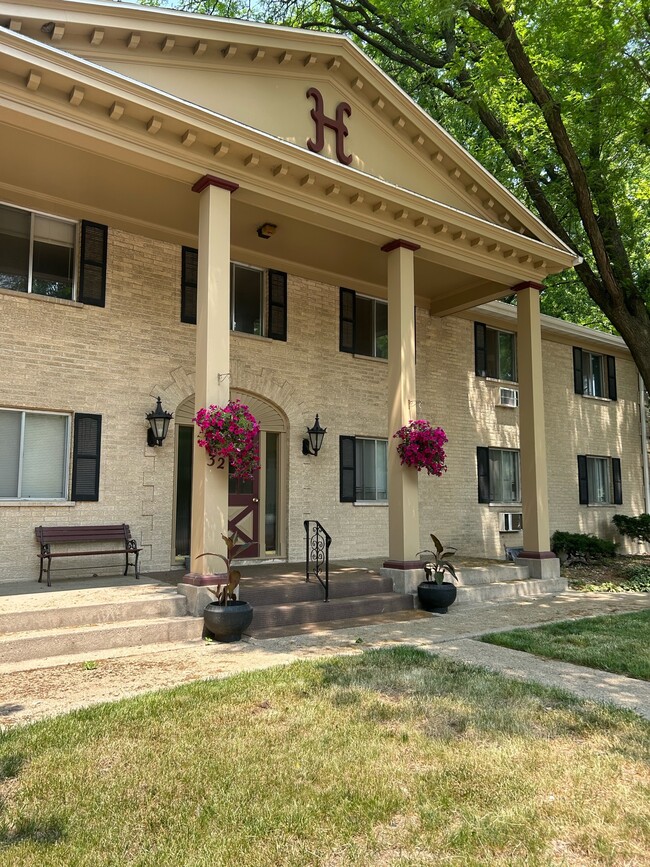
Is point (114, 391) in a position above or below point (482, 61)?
below

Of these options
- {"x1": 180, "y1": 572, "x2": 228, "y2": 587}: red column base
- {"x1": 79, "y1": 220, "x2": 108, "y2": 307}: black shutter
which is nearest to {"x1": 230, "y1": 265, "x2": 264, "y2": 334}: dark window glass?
{"x1": 79, "y1": 220, "x2": 108, "y2": 307}: black shutter

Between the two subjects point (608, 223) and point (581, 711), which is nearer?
point (581, 711)

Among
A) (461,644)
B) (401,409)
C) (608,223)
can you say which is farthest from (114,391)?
(608,223)

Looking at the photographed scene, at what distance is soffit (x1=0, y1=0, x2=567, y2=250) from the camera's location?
7.46 meters

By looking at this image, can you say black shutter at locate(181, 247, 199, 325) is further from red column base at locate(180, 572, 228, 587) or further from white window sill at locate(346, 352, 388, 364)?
red column base at locate(180, 572, 228, 587)

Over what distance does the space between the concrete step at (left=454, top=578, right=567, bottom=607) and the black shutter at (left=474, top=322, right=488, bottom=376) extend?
17.2ft

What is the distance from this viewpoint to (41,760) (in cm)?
384

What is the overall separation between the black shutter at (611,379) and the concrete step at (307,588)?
12002 mm

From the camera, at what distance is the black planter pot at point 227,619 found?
6.88 m

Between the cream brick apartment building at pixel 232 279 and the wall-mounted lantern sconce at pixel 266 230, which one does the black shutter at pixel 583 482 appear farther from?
the wall-mounted lantern sconce at pixel 266 230

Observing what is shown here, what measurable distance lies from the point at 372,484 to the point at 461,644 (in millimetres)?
5789

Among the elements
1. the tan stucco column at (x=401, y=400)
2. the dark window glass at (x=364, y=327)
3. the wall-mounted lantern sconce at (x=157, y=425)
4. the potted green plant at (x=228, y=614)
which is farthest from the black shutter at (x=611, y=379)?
the potted green plant at (x=228, y=614)

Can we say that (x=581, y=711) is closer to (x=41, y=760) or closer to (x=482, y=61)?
(x=41, y=760)

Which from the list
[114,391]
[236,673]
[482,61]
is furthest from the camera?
[482,61]
